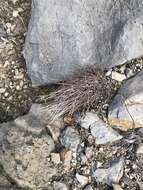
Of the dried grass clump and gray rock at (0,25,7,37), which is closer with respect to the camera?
the dried grass clump

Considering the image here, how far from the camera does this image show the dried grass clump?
4043mm

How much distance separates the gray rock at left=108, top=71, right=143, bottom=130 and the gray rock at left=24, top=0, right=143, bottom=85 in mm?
292

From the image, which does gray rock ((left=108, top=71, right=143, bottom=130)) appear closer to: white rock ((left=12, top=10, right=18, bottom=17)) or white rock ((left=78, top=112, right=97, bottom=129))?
white rock ((left=78, top=112, right=97, bottom=129))

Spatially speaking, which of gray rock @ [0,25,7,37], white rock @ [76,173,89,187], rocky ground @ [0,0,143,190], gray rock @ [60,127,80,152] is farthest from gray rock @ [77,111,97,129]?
gray rock @ [0,25,7,37]

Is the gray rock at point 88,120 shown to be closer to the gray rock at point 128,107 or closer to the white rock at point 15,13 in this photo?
the gray rock at point 128,107

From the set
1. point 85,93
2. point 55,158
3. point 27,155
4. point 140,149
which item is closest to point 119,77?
point 85,93

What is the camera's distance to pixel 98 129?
12.9 ft

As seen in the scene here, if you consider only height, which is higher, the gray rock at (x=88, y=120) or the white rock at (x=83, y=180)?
the gray rock at (x=88, y=120)

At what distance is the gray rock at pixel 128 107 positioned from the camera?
3.81 m

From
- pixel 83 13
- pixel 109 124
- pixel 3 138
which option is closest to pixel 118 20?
pixel 83 13

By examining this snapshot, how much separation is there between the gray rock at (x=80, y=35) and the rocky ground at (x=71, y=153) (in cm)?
21

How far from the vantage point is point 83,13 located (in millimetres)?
4047

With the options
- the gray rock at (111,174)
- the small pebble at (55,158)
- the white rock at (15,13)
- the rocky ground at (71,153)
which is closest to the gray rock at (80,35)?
the rocky ground at (71,153)

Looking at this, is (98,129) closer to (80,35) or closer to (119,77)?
(119,77)
